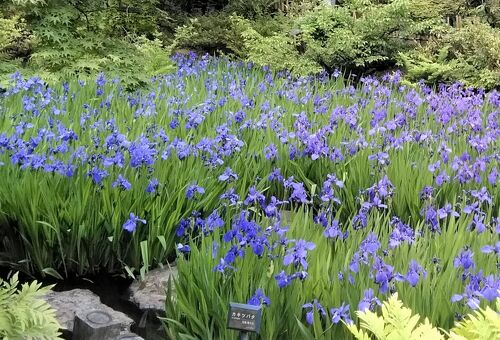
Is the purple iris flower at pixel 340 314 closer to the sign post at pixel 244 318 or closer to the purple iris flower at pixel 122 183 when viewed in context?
the sign post at pixel 244 318

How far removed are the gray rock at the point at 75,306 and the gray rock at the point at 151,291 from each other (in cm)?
18

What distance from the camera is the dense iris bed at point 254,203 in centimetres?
191

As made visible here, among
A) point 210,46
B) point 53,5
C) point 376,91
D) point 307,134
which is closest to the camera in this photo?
point 307,134

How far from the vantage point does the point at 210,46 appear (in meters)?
9.55

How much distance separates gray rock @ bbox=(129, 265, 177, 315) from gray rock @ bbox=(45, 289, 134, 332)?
176 mm

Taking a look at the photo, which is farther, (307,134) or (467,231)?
(307,134)

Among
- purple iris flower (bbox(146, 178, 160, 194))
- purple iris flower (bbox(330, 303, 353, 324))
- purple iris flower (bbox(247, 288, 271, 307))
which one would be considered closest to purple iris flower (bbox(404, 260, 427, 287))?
purple iris flower (bbox(330, 303, 353, 324))

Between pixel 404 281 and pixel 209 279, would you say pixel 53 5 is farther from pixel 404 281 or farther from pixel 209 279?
pixel 404 281

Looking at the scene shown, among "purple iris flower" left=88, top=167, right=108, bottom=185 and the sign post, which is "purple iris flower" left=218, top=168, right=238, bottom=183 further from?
the sign post

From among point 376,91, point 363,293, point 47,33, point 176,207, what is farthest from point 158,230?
point 376,91

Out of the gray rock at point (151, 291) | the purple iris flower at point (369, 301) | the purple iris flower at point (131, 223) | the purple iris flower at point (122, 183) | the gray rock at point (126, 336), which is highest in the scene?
the purple iris flower at point (122, 183)

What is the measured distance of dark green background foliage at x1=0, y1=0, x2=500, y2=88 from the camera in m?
5.29

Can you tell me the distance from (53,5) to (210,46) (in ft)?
14.6

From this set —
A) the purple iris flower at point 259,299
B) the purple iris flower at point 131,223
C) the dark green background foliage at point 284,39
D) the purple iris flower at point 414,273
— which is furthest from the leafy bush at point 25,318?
the dark green background foliage at point 284,39
